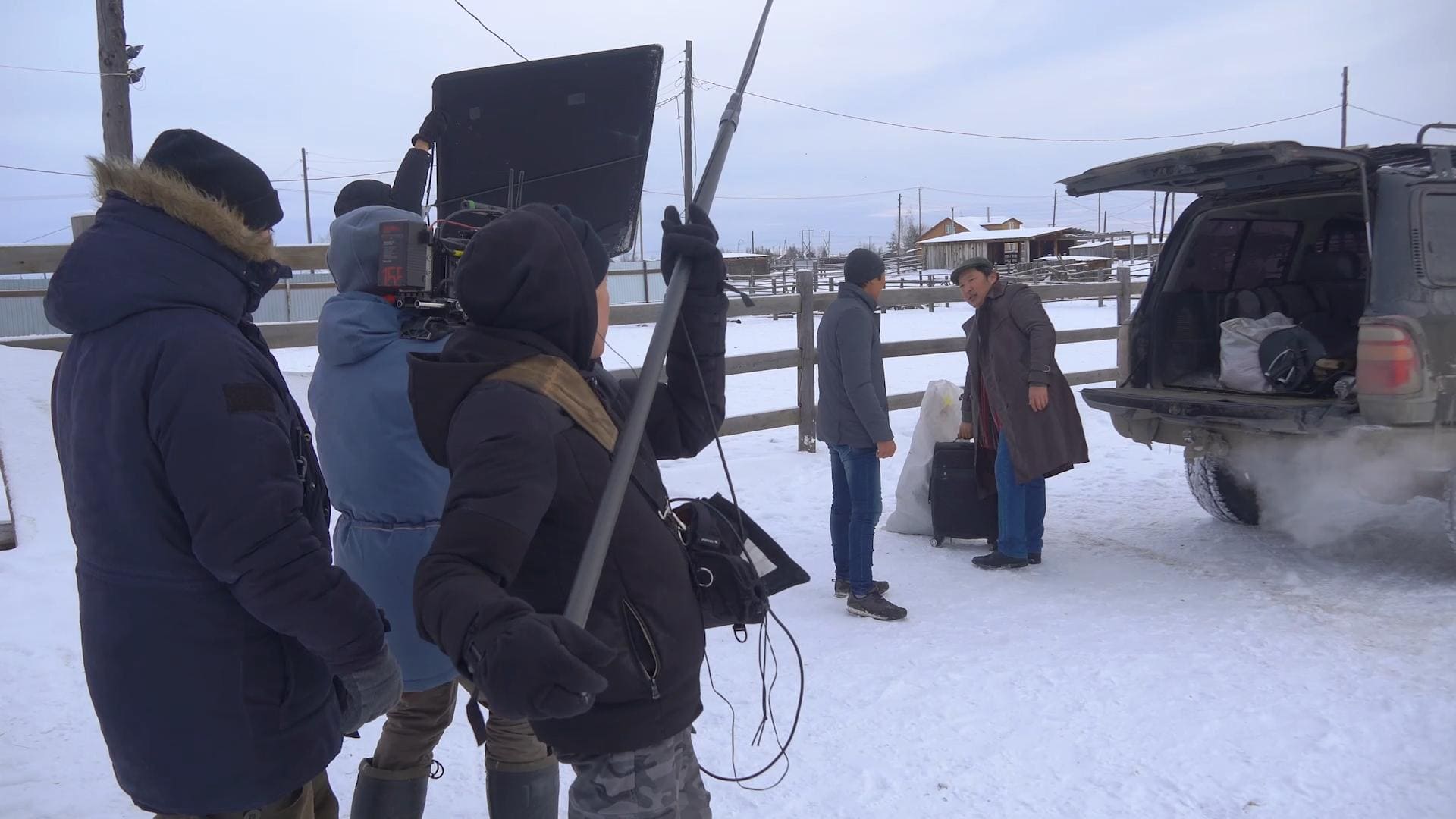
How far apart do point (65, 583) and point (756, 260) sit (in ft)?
141

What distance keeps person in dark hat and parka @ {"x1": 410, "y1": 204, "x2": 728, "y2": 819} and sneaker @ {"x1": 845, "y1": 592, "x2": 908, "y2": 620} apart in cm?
280

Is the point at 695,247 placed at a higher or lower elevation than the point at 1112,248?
lower

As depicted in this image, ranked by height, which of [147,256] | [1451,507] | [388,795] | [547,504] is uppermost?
[147,256]

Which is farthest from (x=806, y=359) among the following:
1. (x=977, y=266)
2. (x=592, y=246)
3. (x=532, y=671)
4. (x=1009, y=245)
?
(x=1009, y=245)

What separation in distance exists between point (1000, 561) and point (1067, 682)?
1605mm

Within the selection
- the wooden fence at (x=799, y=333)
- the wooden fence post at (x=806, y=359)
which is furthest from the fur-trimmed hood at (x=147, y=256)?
the wooden fence post at (x=806, y=359)

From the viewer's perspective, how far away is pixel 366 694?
6.54 ft

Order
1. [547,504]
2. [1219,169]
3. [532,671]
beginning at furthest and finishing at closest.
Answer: [1219,169] → [547,504] → [532,671]

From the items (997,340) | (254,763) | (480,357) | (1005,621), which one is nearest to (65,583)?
(254,763)

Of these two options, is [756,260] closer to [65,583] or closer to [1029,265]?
[1029,265]

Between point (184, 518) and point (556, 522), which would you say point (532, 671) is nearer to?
point (556, 522)

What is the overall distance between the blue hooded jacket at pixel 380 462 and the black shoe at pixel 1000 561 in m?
3.59

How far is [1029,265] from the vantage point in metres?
41.2

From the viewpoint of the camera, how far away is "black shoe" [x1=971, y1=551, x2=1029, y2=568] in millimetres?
5414
